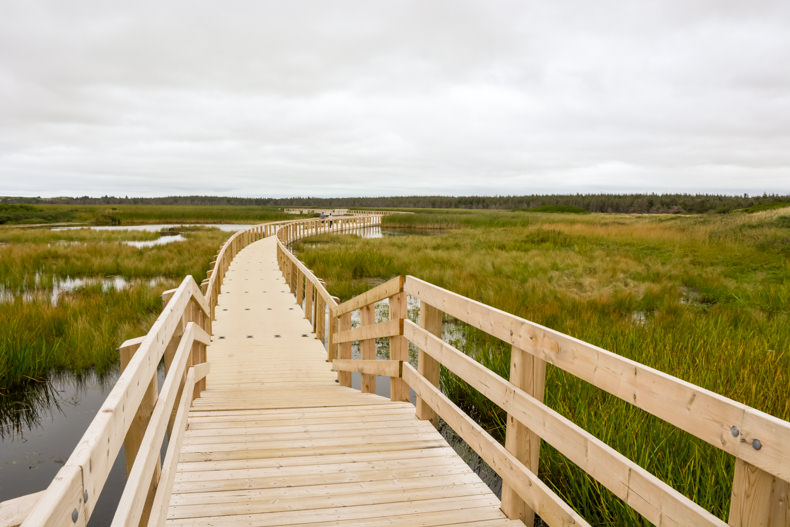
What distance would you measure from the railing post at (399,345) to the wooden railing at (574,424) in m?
0.02

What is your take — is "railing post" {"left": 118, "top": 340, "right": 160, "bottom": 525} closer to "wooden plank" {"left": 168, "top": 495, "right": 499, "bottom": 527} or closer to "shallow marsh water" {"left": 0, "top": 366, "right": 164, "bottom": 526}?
"wooden plank" {"left": 168, "top": 495, "right": 499, "bottom": 527}

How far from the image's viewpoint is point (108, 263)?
17875 millimetres

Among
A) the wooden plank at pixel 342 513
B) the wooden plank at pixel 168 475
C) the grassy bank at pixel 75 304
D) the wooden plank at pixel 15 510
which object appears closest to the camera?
the wooden plank at pixel 15 510

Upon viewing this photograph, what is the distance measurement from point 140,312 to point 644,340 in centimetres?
956

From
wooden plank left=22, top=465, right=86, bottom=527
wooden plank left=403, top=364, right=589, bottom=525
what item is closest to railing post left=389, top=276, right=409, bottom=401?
wooden plank left=403, top=364, right=589, bottom=525

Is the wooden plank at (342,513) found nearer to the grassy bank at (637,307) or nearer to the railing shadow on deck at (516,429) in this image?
the railing shadow on deck at (516,429)

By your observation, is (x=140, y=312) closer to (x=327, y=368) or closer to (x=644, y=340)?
(x=327, y=368)

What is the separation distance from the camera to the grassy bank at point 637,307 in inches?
152

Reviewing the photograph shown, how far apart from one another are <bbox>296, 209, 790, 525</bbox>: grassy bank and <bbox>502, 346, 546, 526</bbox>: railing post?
2.55ft

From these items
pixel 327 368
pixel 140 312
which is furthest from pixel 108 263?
pixel 327 368

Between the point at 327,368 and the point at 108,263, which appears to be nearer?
the point at 327,368

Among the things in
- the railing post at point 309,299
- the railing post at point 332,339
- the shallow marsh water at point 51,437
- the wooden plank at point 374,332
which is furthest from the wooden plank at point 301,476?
the railing post at point 309,299

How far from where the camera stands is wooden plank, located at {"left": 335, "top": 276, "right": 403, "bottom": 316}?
177 inches

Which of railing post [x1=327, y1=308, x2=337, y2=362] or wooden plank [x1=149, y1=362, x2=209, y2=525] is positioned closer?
wooden plank [x1=149, y1=362, x2=209, y2=525]
